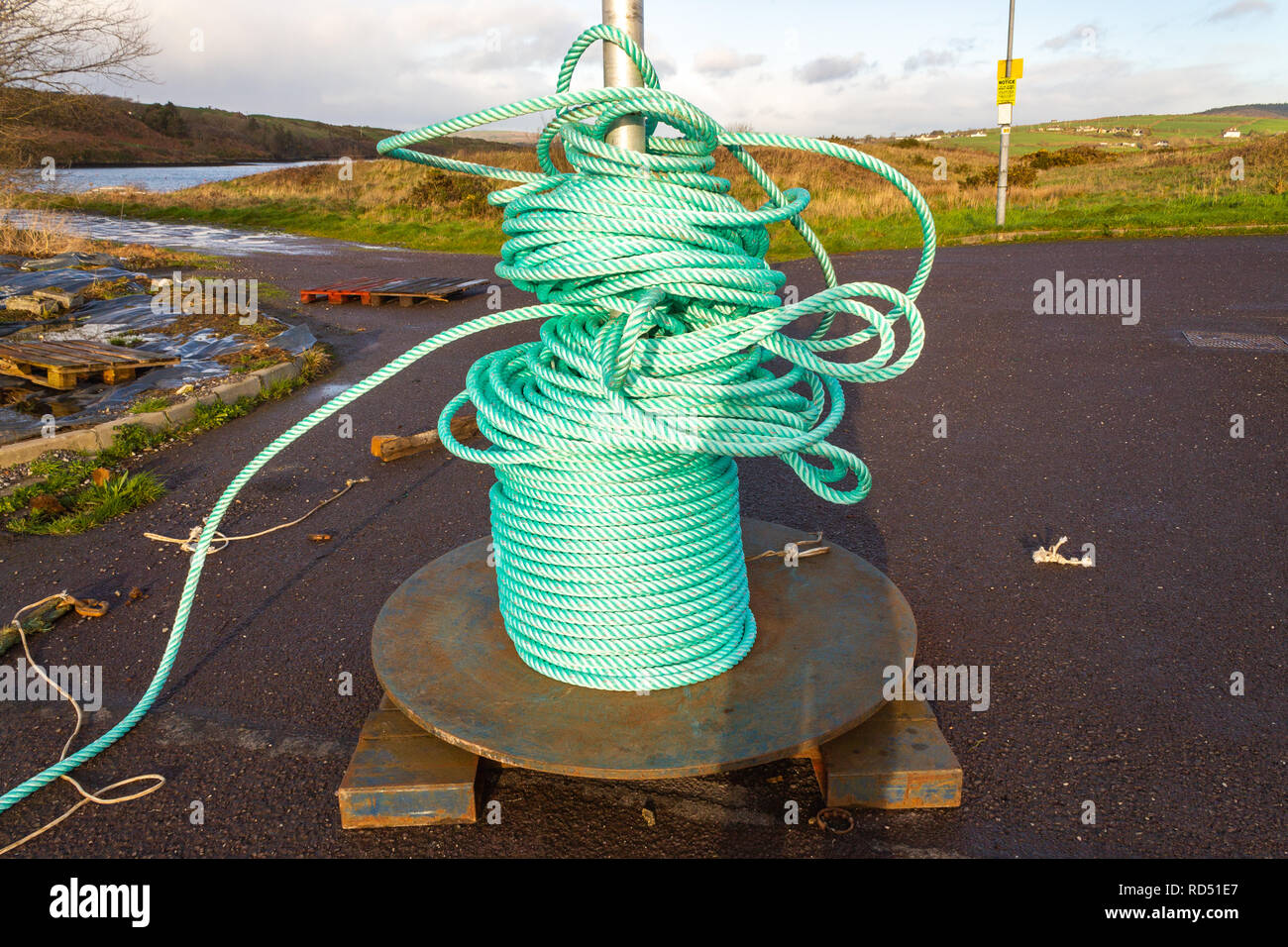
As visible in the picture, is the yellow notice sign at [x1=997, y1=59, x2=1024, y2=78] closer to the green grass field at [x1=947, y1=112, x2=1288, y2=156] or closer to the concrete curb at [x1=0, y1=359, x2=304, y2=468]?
the concrete curb at [x1=0, y1=359, x2=304, y2=468]

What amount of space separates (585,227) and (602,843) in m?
1.68

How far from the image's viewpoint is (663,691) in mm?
2578

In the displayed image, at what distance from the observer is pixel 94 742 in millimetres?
2777

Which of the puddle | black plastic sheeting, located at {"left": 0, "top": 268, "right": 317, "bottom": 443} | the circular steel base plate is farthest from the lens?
the puddle

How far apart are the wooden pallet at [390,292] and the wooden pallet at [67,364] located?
374 centimetres

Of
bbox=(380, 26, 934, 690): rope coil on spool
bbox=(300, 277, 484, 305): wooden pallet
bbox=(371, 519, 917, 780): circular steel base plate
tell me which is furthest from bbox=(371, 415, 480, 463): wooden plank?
bbox=(300, 277, 484, 305): wooden pallet

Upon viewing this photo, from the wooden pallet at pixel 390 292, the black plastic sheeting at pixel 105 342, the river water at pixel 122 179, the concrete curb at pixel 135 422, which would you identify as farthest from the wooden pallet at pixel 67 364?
the river water at pixel 122 179

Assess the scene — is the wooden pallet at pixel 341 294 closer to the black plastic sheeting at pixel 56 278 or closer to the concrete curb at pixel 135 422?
the black plastic sheeting at pixel 56 278

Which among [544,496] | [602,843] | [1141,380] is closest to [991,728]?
[602,843]

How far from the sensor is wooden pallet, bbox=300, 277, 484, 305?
10.8 m

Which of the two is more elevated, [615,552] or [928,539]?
[615,552]

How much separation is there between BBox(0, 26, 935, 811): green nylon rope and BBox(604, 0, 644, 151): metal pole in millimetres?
56

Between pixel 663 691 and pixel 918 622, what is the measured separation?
137 centimetres

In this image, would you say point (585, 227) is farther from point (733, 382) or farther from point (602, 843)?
point (602, 843)
